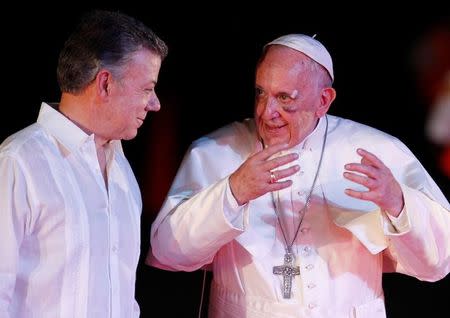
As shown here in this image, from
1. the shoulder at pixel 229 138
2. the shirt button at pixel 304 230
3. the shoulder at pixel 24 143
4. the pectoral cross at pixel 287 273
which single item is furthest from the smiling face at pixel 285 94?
the shoulder at pixel 24 143

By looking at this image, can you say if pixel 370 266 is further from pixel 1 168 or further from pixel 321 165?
pixel 1 168

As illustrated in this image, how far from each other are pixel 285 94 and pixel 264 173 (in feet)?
1.67

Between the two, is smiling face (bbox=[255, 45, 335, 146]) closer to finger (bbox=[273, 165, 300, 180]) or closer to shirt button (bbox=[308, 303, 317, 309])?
finger (bbox=[273, 165, 300, 180])

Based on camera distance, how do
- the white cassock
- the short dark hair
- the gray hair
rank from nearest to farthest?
the short dark hair, the white cassock, the gray hair

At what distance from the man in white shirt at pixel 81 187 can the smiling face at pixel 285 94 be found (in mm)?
611

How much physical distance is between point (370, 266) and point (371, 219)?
214 mm

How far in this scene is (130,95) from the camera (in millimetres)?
2443

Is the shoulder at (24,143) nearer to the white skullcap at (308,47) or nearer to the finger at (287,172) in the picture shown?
the finger at (287,172)

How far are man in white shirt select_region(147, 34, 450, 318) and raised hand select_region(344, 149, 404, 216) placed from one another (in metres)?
0.02

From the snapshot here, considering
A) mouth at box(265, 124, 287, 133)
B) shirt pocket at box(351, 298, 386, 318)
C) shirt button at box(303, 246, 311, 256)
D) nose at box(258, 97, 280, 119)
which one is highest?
nose at box(258, 97, 280, 119)

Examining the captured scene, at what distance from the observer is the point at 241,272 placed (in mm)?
3053

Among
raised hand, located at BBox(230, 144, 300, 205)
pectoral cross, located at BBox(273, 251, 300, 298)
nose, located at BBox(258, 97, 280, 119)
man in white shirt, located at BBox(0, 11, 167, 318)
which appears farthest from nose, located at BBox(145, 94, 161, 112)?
pectoral cross, located at BBox(273, 251, 300, 298)

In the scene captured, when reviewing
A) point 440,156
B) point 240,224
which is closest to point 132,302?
point 240,224

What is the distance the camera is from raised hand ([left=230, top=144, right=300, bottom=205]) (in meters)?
2.59
